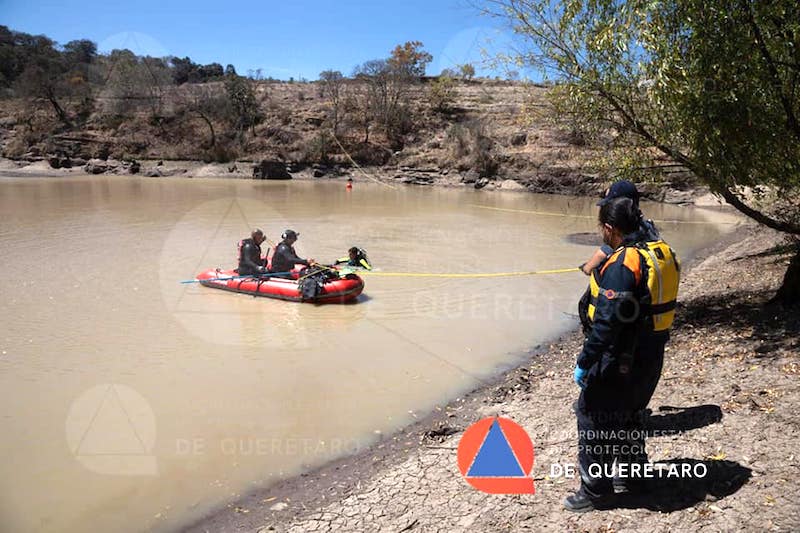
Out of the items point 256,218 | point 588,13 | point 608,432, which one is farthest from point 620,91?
point 256,218

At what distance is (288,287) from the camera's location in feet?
32.0

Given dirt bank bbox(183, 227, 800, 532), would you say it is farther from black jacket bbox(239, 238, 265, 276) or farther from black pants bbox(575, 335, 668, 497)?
black jacket bbox(239, 238, 265, 276)

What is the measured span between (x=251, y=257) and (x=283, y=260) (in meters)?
0.58

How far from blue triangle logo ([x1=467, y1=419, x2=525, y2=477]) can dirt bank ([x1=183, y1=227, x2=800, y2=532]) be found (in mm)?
176

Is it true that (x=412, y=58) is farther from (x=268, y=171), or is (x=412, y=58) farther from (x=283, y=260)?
(x=283, y=260)

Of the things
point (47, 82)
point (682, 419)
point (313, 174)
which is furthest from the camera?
point (47, 82)

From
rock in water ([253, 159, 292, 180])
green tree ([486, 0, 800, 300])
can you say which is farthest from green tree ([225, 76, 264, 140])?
green tree ([486, 0, 800, 300])

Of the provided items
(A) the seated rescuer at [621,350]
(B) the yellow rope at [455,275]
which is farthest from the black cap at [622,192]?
(B) the yellow rope at [455,275]

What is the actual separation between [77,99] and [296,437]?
166 ft

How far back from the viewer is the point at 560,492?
140 inches

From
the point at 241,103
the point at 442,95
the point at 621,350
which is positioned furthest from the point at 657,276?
the point at 241,103

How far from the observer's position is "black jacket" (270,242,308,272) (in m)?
10.3

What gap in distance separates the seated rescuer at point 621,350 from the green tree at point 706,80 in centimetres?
342

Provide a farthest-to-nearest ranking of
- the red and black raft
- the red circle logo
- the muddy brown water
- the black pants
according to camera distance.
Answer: the red and black raft → the muddy brown water → the red circle logo → the black pants
